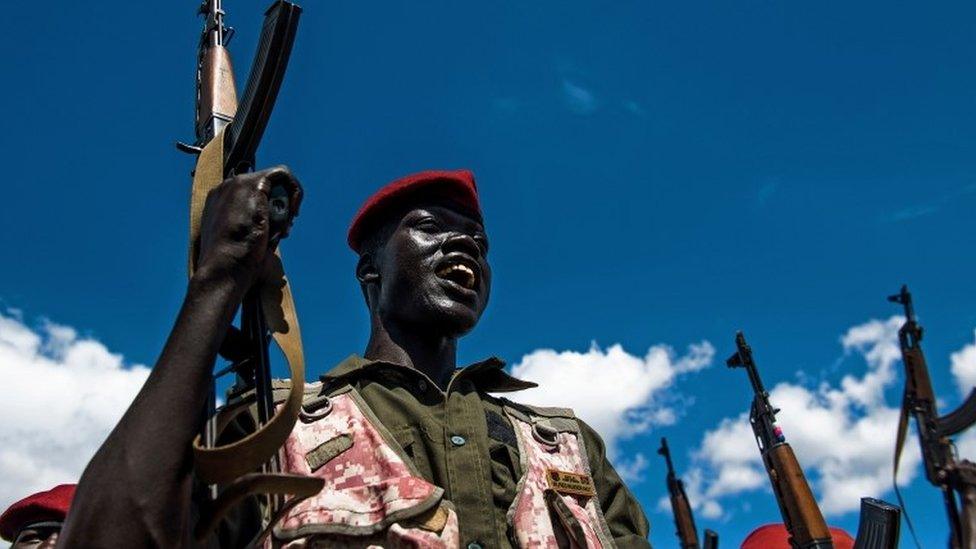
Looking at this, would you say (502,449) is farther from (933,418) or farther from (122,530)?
(933,418)

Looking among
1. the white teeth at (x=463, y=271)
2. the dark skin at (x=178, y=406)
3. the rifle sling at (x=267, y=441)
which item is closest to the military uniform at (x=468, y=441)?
the white teeth at (x=463, y=271)

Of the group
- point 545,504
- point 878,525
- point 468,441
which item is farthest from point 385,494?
point 878,525

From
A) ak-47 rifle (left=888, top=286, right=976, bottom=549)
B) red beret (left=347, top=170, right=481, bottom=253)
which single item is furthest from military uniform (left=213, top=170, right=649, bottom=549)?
ak-47 rifle (left=888, top=286, right=976, bottom=549)

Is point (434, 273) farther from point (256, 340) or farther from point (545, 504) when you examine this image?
point (256, 340)

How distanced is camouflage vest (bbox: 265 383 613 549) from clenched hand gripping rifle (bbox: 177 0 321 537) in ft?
1.09

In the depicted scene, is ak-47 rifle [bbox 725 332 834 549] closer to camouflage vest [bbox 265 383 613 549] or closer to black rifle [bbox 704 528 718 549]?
black rifle [bbox 704 528 718 549]

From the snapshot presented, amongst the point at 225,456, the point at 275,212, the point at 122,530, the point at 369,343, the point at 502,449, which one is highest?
the point at 369,343

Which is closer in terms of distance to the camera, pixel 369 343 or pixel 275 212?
pixel 275 212

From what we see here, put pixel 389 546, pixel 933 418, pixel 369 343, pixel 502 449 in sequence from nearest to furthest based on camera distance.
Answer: pixel 389 546
pixel 502 449
pixel 369 343
pixel 933 418

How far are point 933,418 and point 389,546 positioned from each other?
492 inches

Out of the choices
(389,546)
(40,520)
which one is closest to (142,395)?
(389,546)

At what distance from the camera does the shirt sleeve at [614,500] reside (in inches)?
124

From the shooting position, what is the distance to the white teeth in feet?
11.6

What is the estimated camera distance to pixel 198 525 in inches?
74.1
